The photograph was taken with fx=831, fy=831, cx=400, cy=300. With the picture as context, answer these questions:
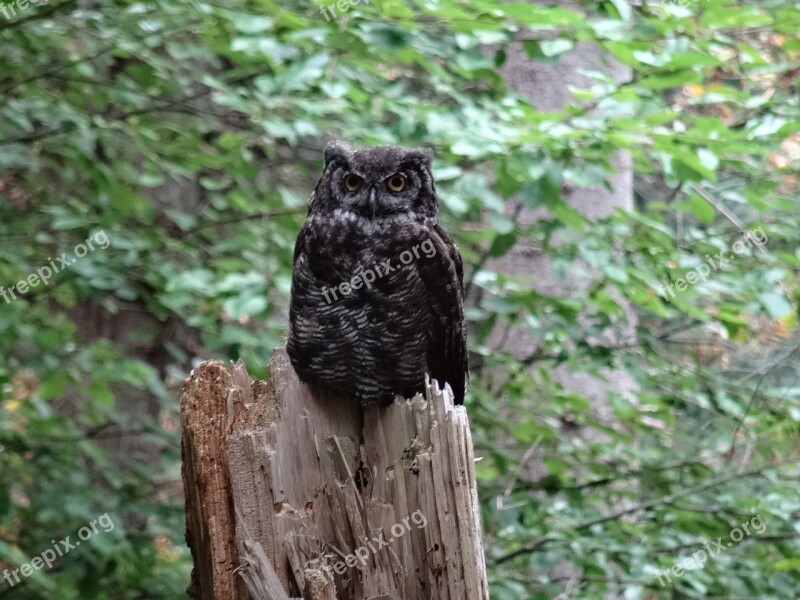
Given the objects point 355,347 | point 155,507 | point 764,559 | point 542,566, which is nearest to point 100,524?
point 155,507

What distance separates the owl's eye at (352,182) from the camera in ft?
9.41

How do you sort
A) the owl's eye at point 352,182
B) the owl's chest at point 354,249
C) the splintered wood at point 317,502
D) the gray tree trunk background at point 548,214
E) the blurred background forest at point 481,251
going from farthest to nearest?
the gray tree trunk background at point 548,214, the blurred background forest at point 481,251, the owl's eye at point 352,182, the owl's chest at point 354,249, the splintered wood at point 317,502

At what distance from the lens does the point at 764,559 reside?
4.30m

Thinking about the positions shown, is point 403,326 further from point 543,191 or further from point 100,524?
point 100,524

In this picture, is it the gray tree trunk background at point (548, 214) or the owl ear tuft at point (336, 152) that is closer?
the owl ear tuft at point (336, 152)

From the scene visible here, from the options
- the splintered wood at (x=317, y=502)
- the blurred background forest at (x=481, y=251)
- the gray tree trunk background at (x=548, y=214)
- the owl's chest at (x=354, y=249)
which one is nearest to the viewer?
the splintered wood at (x=317, y=502)

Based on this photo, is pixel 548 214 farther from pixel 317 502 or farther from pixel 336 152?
pixel 317 502

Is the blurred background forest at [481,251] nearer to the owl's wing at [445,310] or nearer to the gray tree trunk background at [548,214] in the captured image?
the gray tree trunk background at [548,214]

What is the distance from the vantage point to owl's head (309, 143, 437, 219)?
9.30 ft

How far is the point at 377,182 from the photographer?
2.84 metres

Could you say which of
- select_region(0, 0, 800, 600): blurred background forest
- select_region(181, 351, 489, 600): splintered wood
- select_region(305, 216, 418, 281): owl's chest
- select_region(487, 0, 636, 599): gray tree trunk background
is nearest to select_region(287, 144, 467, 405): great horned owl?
select_region(305, 216, 418, 281): owl's chest

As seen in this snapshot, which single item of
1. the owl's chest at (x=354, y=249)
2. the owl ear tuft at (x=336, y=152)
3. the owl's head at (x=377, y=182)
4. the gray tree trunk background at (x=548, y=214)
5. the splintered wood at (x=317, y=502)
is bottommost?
the gray tree trunk background at (x=548, y=214)

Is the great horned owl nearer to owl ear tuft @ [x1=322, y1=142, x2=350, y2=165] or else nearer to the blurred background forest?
owl ear tuft @ [x1=322, y1=142, x2=350, y2=165]

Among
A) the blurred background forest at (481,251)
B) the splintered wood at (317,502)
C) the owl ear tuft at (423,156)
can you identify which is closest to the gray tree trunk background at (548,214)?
the blurred background forest at (481,251)
